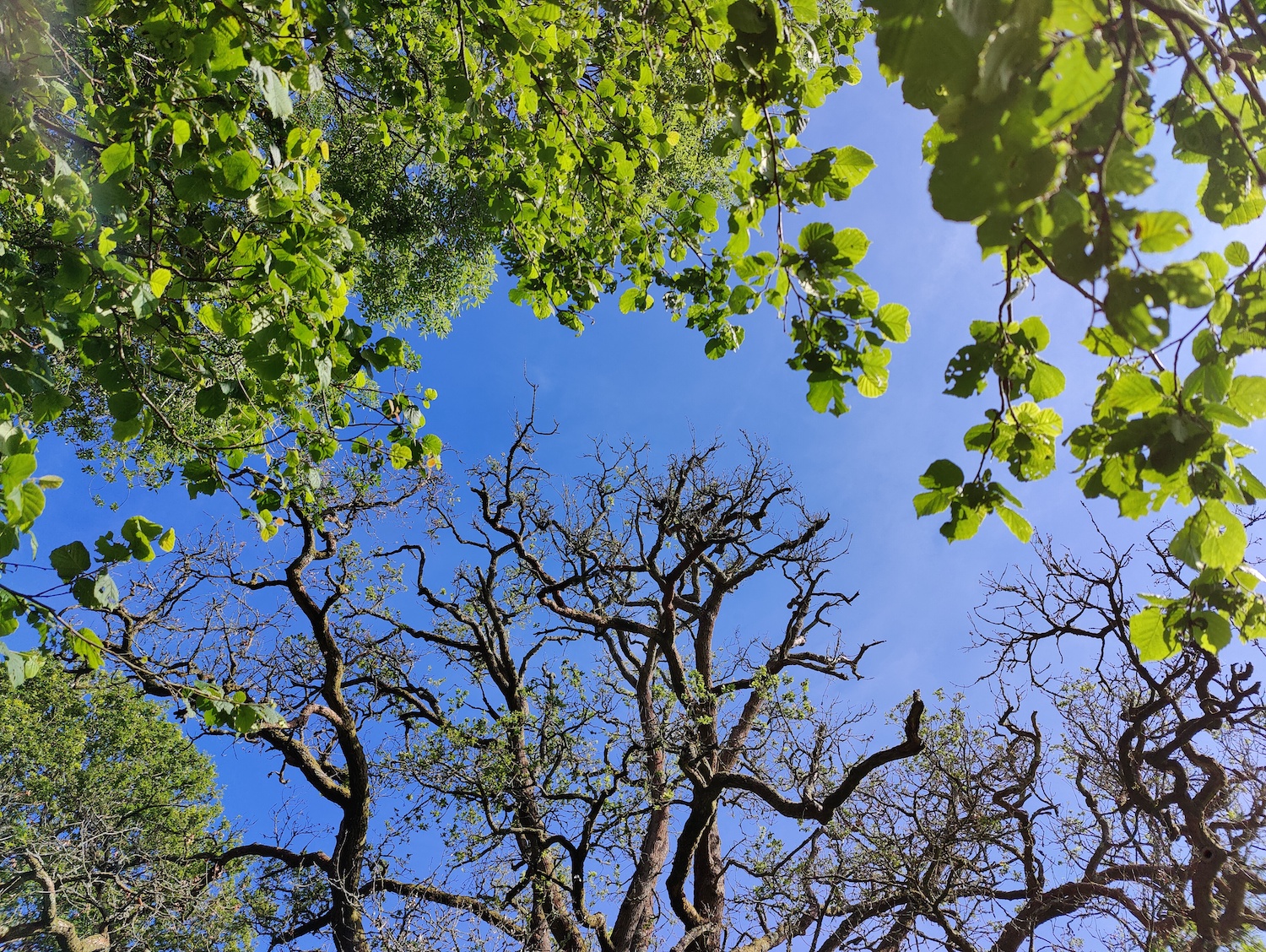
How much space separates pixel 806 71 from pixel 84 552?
107 inches

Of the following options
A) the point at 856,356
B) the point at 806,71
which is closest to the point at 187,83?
the point at 806,71

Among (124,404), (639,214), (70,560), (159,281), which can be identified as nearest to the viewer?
(70,560)

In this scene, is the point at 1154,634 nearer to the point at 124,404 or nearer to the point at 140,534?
the point at 140,534

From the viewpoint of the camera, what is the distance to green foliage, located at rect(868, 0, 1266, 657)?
85cm

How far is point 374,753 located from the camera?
821 centimetres

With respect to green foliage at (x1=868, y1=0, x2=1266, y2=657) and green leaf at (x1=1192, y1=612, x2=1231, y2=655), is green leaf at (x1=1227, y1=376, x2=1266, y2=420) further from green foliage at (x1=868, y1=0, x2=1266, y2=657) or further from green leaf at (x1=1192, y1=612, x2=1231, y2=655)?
green leaf at (x1=1192, y1=612, x2=1231, y2=655)

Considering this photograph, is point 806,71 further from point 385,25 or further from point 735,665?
point 735,665

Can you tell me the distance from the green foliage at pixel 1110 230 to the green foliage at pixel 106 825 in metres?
8.58

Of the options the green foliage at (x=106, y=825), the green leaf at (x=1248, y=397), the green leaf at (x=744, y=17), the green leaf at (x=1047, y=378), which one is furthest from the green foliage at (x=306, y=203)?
the green foliage at (x=106, y=825)

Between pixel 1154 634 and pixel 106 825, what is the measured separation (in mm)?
12477

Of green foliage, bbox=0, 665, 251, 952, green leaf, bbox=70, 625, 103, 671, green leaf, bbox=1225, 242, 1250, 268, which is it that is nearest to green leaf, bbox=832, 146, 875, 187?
green leaf, bbox=1225, 242, 1250, 268

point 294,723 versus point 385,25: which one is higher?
point 385,25

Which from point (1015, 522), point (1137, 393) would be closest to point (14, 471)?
point (1015, 522)

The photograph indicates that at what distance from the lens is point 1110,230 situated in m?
0.90
